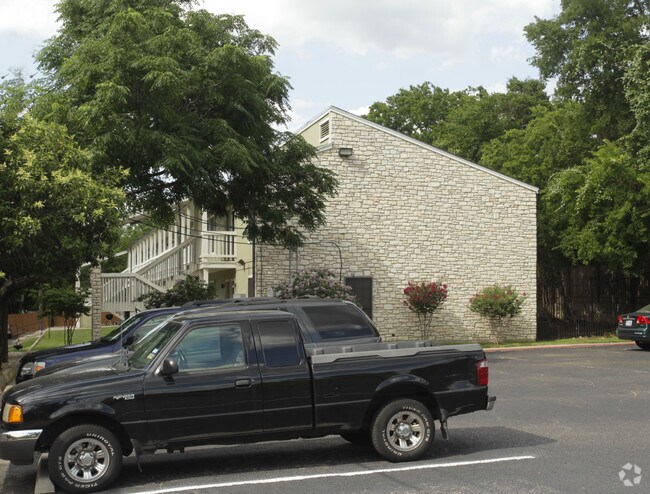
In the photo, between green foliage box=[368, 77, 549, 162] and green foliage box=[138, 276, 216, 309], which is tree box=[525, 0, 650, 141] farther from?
green foliage box=[138, 276, 216, 309]

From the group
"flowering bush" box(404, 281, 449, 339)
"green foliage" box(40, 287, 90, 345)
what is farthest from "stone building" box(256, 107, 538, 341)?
"green foliage" box(40, 287, 90, 345)

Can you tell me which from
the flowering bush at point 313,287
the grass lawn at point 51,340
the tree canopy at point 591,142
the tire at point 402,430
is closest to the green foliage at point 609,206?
the tree canopy at point 591,142

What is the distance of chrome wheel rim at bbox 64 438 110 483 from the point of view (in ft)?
25.3

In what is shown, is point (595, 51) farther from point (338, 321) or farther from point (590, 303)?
point (338, 321)

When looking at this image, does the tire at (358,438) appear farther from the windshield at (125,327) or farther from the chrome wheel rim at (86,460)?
the windshield at (125,327)

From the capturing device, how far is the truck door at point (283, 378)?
8375 millimetres

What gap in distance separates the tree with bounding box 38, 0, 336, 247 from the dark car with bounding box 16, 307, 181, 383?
4881mm

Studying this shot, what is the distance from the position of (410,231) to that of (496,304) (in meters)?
4.16

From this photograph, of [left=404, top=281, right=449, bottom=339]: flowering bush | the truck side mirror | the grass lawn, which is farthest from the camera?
the grass lawn

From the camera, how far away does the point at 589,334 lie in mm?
33094

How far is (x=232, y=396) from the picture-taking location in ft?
27.1

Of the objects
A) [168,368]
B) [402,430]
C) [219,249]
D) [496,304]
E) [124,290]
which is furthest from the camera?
[219,249]

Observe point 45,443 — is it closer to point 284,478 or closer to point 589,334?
point 284,478

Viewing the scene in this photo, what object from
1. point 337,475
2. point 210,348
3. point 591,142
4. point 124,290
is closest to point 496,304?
point 591,142
